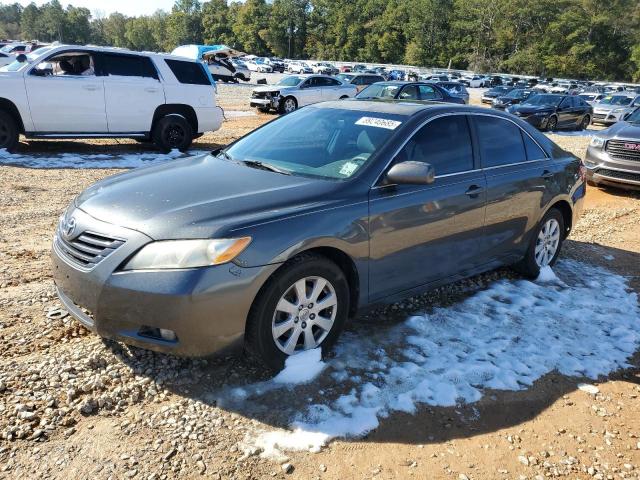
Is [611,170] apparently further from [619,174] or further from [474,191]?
[474,191]

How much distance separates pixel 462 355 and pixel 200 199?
2.05 meters

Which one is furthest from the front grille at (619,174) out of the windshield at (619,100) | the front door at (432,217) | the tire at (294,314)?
the windshield at (619,100)

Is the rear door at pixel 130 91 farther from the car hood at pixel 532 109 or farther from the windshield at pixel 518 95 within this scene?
the windshield at pixel 518 95

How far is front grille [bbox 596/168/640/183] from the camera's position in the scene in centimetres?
943

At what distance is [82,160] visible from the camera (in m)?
9.91

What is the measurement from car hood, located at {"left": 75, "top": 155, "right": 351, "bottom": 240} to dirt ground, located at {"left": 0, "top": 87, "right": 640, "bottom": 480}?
0.77 meters

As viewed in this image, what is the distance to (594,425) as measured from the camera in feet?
10.5

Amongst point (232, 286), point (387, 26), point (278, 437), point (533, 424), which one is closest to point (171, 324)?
point (232, 286)

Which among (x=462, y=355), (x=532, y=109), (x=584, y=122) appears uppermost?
(x=462, y=355)

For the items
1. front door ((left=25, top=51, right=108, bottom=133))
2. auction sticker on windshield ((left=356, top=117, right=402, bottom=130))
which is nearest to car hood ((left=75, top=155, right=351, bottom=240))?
auction sticker on windshield ((left=356, top=117, right=402, bottom=130))

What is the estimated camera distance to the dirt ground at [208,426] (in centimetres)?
264

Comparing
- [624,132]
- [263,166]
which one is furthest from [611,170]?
[263,166]

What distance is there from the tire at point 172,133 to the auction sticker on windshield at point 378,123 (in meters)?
7.47

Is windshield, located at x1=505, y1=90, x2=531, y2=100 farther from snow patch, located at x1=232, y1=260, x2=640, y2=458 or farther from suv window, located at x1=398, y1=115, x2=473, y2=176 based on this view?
suv window, located at x1=398, y1=115, x2=473, y2=176
